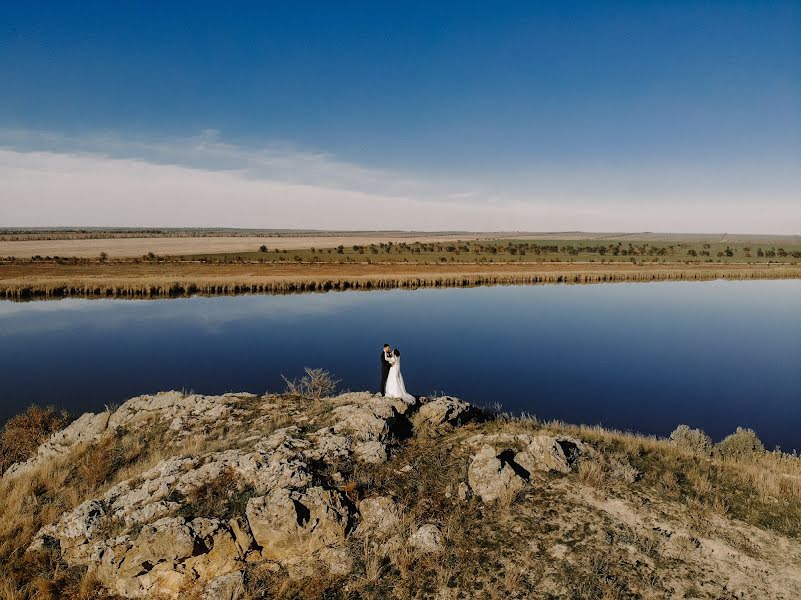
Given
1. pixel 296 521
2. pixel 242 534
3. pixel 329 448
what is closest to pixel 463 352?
pixel 329 448

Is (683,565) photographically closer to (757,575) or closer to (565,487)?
(757,575)

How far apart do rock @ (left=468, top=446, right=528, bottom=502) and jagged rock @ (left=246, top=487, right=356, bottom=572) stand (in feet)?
7.58

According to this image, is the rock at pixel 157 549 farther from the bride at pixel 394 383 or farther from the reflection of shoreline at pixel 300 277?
the reflection of shoreline at pixel 300 277

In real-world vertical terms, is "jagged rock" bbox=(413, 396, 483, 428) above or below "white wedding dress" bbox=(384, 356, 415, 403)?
below

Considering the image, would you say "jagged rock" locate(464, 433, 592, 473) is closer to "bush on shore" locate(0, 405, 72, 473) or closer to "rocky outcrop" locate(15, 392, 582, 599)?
"rocky outcrop" locate(15, 392, 582, 599)

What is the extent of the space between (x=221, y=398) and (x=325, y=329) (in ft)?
62.1

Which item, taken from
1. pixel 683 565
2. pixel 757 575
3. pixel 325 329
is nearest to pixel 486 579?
pixel 683 565

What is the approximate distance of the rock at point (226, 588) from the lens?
6.79 metres

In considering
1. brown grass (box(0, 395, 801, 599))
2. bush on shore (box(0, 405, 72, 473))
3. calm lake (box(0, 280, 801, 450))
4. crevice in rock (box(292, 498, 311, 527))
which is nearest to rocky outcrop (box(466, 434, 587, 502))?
brown grass (box(0, 395, 801, 599))

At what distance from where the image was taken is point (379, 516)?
26.2 ft

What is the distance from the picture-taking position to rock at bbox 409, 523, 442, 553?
7.37 metres

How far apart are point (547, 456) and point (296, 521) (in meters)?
5.01

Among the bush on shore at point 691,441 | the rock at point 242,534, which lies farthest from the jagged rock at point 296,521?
the bush on shore at point 691,441

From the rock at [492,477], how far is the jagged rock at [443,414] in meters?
2.45
